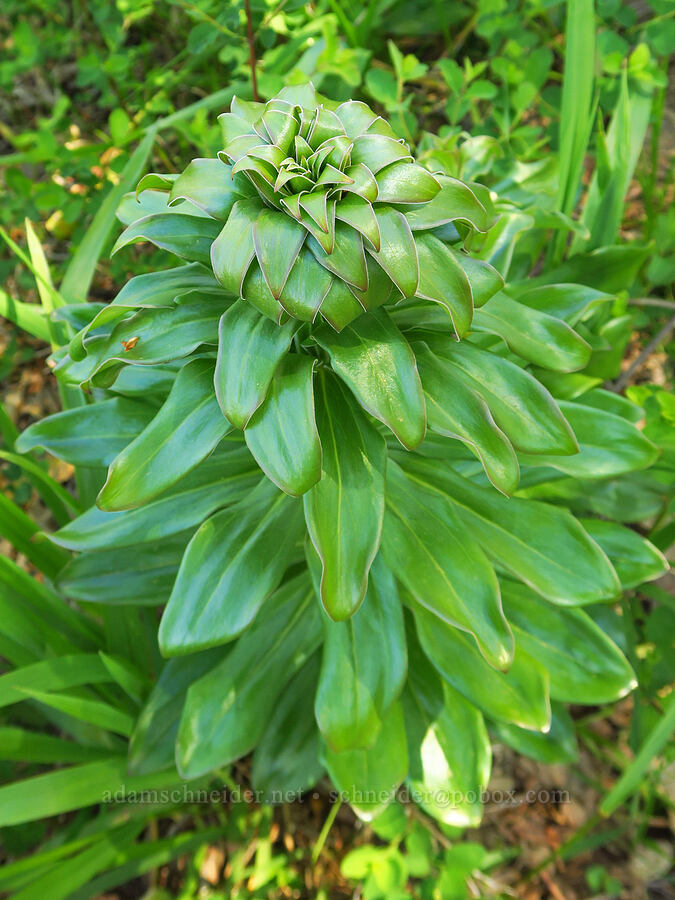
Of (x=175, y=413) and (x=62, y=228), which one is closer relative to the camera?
(x=175, y=413)

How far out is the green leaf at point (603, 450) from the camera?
1049 mm

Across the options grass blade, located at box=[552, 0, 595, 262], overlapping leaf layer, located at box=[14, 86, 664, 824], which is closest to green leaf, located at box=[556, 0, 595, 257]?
grass blade, located at box=[552, 0, 595, 262]

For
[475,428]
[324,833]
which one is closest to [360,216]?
[475,428]

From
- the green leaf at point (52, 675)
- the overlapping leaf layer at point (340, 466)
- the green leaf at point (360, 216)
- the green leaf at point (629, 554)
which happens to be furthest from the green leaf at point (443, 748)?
the green leaf at point (360, 216)

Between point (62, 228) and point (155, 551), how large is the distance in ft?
5.03

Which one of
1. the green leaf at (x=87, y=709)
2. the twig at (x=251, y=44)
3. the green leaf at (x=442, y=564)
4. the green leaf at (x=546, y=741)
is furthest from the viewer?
the twig at (x=251, y=44)

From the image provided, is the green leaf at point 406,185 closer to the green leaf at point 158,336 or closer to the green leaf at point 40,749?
the green leaf at point 158,336

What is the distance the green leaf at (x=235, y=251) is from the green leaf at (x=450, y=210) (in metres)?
0.19

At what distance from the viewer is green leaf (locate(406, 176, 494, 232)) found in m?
0.75

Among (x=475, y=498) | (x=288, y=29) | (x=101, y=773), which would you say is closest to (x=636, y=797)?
(x=475, y=498)

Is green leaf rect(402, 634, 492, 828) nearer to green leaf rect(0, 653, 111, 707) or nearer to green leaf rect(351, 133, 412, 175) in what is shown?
green leaf rect(0, 653, 111, 707)

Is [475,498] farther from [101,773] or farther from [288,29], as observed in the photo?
[288,29]

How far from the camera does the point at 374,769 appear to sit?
1.10 metres

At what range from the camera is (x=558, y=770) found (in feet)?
5.43
